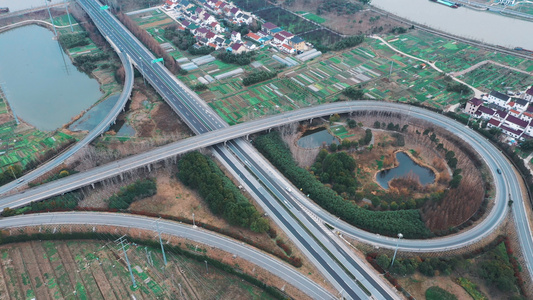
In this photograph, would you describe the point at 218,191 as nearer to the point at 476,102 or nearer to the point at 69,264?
the point at 69,264

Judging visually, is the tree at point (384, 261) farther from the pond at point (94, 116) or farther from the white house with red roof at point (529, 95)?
the pond at point (94, 116)

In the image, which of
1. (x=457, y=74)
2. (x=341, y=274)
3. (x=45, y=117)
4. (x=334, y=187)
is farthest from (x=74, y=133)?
(x=457, y=74)

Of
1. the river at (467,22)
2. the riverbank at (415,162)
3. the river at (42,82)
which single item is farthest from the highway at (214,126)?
the river at (467,22)

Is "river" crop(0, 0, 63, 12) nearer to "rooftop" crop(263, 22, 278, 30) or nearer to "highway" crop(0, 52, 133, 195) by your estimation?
"highway" crop(0, 52, 133, 195)

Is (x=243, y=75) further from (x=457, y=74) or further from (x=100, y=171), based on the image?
(x=457, y=74)

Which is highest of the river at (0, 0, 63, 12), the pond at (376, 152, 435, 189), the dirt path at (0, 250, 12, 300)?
the river at (0, 0, 63, 12)

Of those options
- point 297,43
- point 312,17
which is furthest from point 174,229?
point 312,17

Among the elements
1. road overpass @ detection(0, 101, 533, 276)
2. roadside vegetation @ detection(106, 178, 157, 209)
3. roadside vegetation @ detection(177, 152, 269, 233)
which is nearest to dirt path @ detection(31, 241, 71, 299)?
road overpass @ detection(0, 101, 533, 276)
